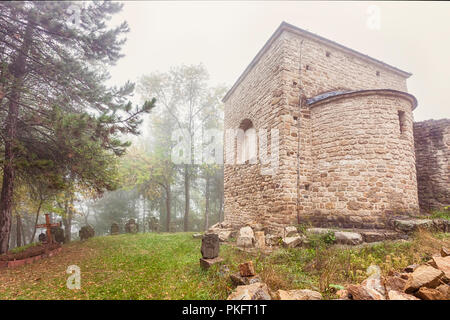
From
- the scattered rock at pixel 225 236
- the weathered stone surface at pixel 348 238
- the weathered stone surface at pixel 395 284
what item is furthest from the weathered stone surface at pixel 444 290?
the scattered rock at pixel 225 236

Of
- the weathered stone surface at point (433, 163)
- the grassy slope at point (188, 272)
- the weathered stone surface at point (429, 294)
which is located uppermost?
the weathered stone surface at point (433, 163)

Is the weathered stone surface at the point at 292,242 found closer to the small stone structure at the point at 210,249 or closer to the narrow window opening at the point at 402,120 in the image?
the small stone structure at the point at 210,249

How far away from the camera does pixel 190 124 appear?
1902 centimetres

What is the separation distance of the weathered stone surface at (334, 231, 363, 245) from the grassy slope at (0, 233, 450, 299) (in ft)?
1.59

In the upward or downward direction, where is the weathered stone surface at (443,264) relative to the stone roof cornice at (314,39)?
downward

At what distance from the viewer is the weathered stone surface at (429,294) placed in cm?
269

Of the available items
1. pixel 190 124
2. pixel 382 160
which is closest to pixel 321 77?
pixel 382 160

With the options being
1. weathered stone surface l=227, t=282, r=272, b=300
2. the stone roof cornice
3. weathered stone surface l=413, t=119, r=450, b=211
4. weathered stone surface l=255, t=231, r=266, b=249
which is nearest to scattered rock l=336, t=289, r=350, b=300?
weathered stone surface l=227, t=282, r=272, b=300

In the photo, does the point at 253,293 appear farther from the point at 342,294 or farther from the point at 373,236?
the point at 373,236

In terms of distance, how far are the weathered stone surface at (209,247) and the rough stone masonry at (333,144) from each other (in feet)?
9.68

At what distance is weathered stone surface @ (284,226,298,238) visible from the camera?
6.55m

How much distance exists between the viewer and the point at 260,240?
702 centimetres

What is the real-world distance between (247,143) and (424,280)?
8.42 meters
